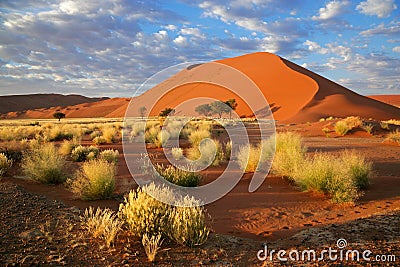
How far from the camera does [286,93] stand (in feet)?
220

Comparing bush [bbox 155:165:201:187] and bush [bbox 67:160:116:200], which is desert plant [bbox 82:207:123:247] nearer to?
bush [bbox 67:160:116:200]

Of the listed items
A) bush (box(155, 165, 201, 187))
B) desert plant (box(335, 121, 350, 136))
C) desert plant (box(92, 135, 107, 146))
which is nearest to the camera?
bush (box(155, 165, 201, 187))

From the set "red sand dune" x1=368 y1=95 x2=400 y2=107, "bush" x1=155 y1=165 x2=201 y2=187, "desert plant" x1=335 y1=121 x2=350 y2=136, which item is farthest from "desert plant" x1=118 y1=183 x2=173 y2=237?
"red sand dune" x1=368 y1=95 x2=400 y2=107

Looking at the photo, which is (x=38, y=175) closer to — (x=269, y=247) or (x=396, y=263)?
(x=269, y=247)

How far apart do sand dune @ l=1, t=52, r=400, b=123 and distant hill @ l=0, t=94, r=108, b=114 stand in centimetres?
2428

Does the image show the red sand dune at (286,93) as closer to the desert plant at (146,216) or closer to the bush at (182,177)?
the bush at (182,177)

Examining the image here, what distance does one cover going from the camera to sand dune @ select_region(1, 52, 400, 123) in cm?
5397

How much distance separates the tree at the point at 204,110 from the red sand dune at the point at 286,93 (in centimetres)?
639

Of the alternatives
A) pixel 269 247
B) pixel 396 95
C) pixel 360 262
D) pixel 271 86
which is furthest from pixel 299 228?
pixel 396 95

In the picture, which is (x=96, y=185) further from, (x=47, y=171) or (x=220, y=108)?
(x=220, y=108)

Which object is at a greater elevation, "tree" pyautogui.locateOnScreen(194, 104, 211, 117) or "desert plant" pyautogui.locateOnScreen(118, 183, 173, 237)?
"tree" pyautogui.locateOnScreen(194, 104, 211, 117)

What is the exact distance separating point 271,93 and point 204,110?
16.0 metres

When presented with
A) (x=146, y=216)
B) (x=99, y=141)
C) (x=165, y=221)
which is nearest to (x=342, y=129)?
(x=99, y=141)

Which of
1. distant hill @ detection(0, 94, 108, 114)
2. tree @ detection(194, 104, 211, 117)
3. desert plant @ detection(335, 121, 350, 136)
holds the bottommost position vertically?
desert plant @ detection(335, 121, 350, 136)
